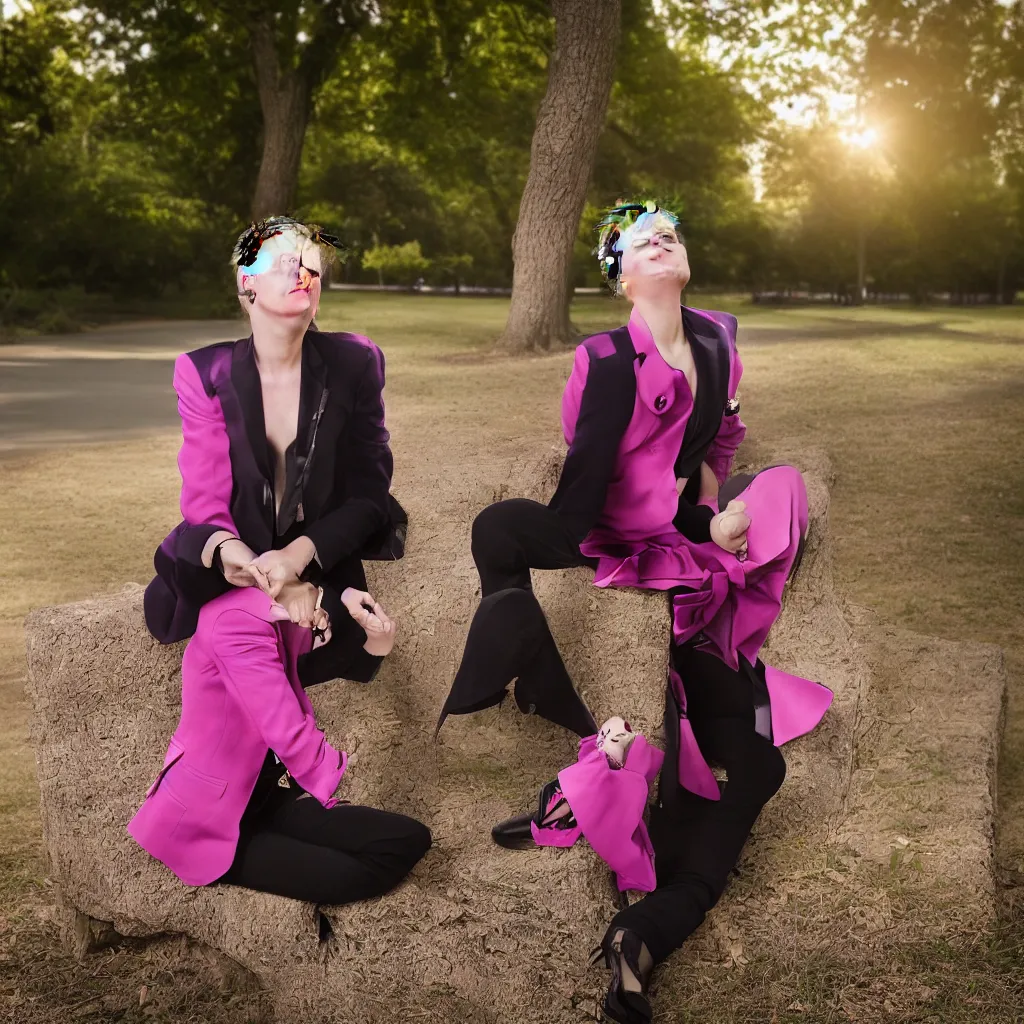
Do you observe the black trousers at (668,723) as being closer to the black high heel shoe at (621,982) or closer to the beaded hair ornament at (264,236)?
the black high heel shoe at (621,982)

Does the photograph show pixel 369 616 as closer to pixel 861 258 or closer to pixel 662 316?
pixel 662 316

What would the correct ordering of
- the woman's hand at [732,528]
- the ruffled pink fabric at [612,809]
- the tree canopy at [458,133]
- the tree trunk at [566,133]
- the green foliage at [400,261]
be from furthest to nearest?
the green foliage at [400,261], the tree canopy at [458,133], the tree trunk at [566,133], the woman's hand at [732,528], the ruffled pink fabric at [612,809]

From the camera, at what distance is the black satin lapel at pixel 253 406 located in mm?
2525

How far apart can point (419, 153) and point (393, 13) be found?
10.7 feet

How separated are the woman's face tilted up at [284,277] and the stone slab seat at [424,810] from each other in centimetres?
82

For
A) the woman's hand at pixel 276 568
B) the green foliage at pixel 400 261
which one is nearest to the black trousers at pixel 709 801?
the woman's hand at pixel 276 568

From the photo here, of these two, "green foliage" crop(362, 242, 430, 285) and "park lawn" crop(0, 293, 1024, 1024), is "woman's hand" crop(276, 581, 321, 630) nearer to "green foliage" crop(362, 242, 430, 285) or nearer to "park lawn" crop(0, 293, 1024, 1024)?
"park lawn" crop(0, 293, 1024, 1024)

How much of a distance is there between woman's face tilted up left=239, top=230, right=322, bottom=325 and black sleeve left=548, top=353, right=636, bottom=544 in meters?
0.67

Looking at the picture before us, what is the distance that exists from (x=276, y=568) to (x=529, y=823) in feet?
2.92

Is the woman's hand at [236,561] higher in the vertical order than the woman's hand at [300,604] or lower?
higher

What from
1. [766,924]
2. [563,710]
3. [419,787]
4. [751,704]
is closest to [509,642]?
[563,710]

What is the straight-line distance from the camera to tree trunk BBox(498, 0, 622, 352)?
1127 centimetres

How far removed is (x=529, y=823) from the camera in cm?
285

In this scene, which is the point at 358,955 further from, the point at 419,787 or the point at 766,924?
the point at 766,924
